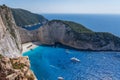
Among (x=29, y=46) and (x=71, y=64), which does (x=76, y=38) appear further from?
(x=71, y=64)

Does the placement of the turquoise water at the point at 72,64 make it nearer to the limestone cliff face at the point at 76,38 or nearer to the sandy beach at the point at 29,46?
the sandy beach at the point at 29,46

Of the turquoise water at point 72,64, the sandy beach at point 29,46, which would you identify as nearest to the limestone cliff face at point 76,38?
the sandy beach at point 29,46

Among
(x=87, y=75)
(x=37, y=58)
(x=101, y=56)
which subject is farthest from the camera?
(x=101, y=56)

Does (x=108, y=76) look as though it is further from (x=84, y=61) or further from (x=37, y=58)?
(x=37, y=58)

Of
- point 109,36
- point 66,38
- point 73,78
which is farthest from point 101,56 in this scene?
point 73,78

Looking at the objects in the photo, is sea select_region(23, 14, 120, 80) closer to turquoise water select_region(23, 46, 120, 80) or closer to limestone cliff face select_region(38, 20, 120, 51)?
turquoise water select_region(23, 46, 120, 80)

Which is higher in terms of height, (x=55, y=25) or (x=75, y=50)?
(x=55, y=25)

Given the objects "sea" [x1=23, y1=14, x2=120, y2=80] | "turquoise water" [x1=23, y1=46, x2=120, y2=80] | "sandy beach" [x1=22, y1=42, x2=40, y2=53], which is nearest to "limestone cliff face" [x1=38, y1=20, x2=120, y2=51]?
"sea" [x1=23, y1=14, x2=120, y2=80]
